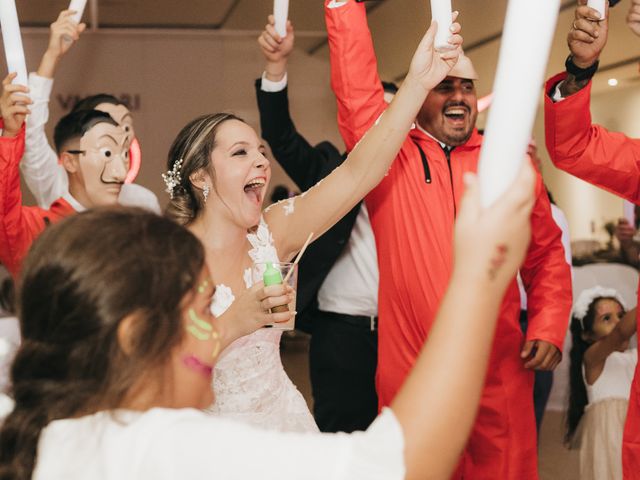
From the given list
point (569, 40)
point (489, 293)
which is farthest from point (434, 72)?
point (489, 293)

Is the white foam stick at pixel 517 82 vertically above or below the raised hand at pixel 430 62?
below

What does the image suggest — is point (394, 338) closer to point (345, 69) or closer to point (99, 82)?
point (345, 69)

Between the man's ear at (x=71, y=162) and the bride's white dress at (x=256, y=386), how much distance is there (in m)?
0.99

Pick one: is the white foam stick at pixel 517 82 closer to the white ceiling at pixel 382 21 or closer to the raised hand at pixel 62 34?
the raised hand at pixel 62 34

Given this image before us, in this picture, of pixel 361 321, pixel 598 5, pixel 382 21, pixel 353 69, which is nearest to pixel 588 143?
pixel 598 5

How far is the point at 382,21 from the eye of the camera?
6.69 m

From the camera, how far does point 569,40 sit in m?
2.04

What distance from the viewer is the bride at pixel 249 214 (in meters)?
2.09

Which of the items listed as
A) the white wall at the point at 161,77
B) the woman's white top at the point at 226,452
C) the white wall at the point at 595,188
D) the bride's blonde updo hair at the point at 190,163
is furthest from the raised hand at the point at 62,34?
the white wall at the point at 595,188

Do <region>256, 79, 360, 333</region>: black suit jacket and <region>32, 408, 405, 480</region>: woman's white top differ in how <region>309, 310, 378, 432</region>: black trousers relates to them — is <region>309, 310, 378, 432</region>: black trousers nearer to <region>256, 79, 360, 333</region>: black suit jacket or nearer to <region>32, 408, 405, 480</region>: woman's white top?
<region>256, 79, 360, 333</region>: black suit jacket

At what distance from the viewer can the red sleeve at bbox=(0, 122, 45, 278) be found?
231cm

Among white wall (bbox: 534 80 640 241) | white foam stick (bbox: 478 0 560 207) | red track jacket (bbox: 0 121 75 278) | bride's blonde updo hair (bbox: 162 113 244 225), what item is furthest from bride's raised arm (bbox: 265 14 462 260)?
white wall (bbox: 534 80 640 241)

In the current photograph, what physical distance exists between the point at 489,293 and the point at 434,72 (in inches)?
43.4

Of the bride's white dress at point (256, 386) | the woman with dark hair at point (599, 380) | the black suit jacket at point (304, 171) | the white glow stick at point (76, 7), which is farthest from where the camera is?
the woman with dark hair at point (599, 380)
